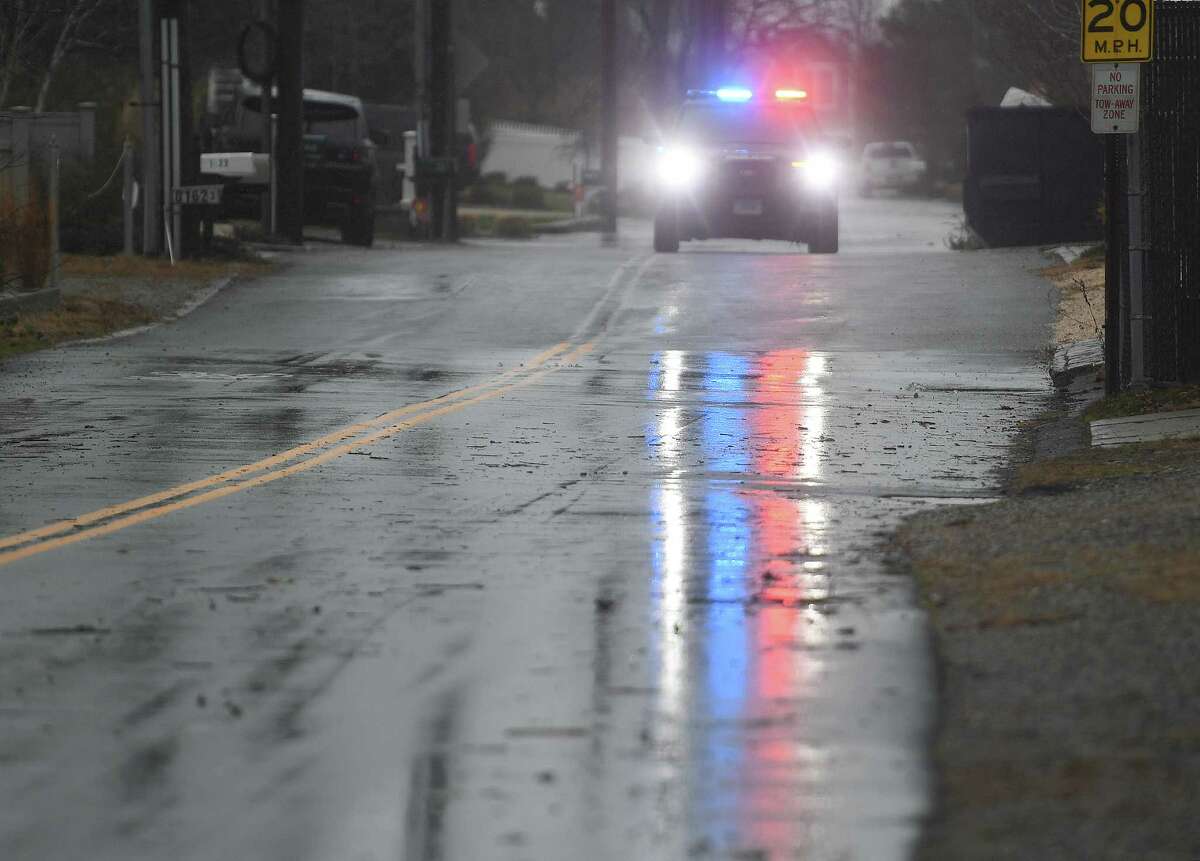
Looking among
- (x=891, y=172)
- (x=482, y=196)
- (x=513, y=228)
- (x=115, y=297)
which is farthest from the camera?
(x=891, y=172)

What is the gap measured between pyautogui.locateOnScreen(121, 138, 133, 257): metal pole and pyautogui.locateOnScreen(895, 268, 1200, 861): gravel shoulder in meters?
19.9

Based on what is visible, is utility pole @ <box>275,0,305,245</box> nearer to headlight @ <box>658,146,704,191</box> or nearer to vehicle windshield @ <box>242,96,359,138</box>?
vehicle windshield @ <box>242,96,359,138</box>

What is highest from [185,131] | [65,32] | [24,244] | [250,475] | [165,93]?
[65,32]

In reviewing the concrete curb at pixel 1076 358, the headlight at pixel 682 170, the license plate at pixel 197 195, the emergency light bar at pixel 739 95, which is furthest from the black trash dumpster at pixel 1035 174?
the concrete curb at pixel 1076 358

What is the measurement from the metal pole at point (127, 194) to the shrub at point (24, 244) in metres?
5.50

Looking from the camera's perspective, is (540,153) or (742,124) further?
(540,153)

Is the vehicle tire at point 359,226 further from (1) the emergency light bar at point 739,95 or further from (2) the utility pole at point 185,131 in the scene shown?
(2) the utility pole at point 185,131

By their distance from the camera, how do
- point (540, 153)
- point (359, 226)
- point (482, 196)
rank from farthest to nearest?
1. point (540, 153)
2. point (482, 196)
3. point (359, 226)

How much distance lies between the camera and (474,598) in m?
9.35

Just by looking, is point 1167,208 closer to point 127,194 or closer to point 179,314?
point 179,314

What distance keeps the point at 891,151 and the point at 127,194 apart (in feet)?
183

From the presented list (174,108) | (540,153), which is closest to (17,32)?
(174,108)

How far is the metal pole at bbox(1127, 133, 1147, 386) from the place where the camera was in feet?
53.8

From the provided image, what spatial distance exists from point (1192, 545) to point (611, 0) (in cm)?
4126
